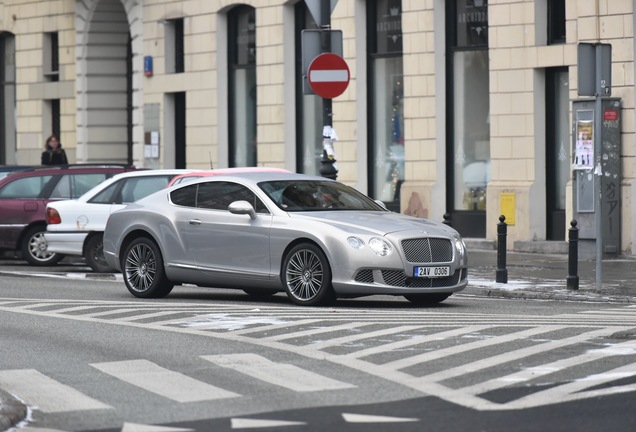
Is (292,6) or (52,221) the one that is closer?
(52,221)

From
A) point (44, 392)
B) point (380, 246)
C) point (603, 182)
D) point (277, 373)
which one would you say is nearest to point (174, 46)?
point (603, 182)

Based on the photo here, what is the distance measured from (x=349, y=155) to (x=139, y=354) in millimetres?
18491

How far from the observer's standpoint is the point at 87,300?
719 inches

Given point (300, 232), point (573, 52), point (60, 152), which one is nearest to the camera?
point (300, 232)

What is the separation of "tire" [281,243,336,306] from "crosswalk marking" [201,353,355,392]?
4230 mm

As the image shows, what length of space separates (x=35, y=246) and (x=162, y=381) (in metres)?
15.0

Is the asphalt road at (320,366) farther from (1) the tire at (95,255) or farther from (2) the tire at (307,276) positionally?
(1) the tire at (95,255)

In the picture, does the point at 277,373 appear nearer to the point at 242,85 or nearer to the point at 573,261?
the point at 573,261

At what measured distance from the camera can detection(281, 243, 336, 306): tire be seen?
1672cm

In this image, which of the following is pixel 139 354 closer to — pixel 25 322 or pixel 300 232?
pixel 25 322

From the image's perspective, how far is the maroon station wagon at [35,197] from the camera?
84.3ft

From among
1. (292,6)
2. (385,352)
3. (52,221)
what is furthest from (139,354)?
(292,6)

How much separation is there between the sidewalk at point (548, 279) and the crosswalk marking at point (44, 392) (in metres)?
8.39

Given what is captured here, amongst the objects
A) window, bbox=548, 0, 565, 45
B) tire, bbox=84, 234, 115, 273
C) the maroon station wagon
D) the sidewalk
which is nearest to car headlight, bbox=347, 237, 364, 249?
the sidewalk
